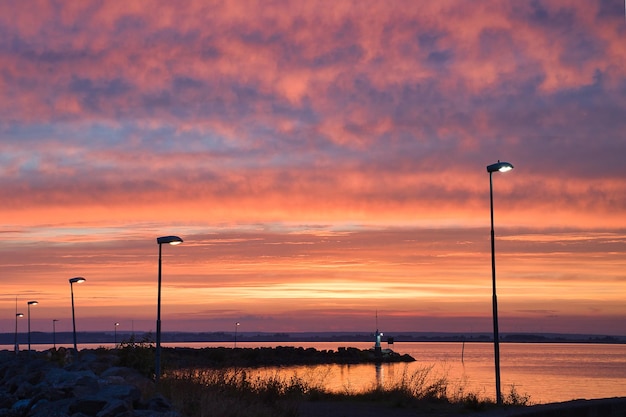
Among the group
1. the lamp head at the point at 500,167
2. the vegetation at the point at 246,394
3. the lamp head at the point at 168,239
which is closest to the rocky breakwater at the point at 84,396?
the vegetation at the point at 246,394

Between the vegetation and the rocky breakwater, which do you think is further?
the vegetation

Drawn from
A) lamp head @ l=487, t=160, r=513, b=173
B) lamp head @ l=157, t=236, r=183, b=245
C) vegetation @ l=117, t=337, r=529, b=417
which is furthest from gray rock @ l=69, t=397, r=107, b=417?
lamp head @ l=487, t=160, r=513, b=173

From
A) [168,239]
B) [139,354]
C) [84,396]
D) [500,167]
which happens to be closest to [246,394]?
[84,396]

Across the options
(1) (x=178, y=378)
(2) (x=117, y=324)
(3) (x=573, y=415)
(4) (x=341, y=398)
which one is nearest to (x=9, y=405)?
(1) (x=178, y=378)

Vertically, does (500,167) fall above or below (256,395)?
above

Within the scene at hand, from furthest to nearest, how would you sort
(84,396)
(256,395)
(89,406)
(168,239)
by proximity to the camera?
(168,239) < (256,395) < (84,396) < (89,406)

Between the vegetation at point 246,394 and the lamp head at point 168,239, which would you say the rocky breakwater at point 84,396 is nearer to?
the vegetation at point 246,394

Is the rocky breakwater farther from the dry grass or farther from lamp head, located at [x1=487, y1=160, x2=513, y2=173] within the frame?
lamp head, located at [x1=487, y1=160, x2=513, y2=173]

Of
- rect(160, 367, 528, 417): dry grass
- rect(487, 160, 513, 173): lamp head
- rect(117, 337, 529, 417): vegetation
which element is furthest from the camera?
rect(487, 160, 513, 173): lamp head

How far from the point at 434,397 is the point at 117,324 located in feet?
309

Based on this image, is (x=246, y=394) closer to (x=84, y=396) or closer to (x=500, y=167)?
(x=84, y=396)

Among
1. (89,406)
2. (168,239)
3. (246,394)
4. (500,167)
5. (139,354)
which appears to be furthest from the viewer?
(139,354)

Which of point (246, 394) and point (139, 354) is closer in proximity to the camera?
point (246, 394)

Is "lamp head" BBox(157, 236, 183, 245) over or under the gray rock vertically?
over
